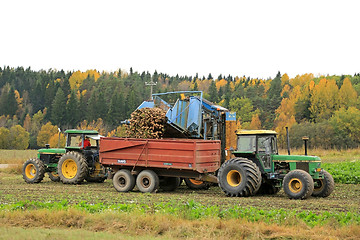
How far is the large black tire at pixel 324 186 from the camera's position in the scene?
51.8 ft

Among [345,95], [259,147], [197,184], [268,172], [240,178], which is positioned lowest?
[197,184]

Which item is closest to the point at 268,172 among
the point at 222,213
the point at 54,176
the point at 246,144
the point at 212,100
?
the point at 246,144

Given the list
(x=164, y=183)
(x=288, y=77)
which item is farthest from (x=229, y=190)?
(x=288, y=77)

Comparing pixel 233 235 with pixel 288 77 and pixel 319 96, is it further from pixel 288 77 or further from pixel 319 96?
pixel 288 77

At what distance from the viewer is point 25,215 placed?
11.0 metres

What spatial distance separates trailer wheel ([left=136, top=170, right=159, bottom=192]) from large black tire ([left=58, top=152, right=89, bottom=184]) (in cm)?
346

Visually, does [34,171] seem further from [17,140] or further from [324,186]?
[17,140]

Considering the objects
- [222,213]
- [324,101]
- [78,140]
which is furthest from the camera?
[324,101]

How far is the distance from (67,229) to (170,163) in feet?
22.2

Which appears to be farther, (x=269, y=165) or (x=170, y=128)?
(x=170, y=128)

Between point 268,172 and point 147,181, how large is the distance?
4.41 metres

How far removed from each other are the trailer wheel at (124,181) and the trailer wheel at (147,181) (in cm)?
33

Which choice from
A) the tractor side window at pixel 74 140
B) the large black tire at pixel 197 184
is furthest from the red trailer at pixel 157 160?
the tractor side window at pixel 74 140

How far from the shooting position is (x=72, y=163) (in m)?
20.3
